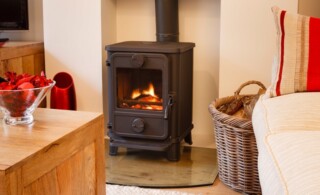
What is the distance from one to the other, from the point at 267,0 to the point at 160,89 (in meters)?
0.81

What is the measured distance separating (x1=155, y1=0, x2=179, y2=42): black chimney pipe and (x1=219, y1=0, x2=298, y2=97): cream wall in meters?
0.34

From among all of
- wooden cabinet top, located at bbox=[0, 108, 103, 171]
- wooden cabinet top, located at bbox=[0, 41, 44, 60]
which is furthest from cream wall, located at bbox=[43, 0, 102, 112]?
wooden cabinet top, located at bbox=[0, 108, 103, 171]

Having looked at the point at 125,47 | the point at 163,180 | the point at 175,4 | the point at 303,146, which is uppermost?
the point at 175,4

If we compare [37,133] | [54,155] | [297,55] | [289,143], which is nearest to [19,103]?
[37,133]

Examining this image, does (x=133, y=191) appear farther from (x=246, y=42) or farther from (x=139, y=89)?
(x=246, y=42)

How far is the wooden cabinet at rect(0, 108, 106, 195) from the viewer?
1212mm

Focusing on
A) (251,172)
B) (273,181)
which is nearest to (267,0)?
(251,172)

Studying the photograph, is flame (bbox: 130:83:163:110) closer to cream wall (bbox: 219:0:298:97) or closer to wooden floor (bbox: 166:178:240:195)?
cream wall (bbox: 219:0:298:97)

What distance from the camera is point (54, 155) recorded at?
1.37 meters

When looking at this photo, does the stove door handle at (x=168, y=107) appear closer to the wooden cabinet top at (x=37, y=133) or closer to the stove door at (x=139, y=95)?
the stove door at (x=139, y=95)

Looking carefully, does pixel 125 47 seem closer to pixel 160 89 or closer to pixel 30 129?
pixel 160 89

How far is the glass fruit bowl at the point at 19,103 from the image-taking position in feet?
4.86

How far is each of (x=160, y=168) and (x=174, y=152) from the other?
0.14 m

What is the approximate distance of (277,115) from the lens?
1517 millimetres
